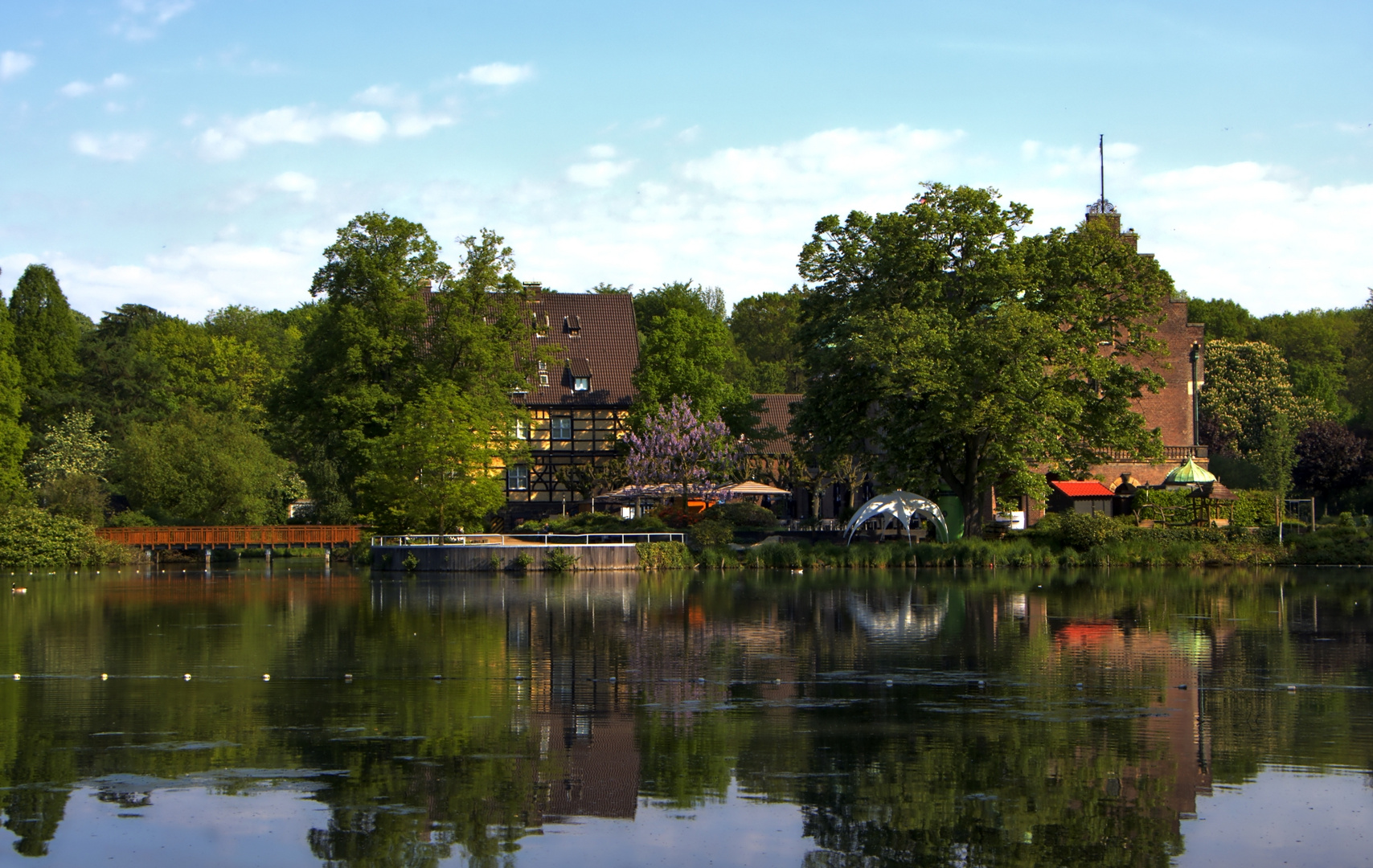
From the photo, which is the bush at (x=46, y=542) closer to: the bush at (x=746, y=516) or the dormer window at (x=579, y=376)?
the bush at (x=746, y=516)

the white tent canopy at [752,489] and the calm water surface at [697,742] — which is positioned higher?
the white tent canopy at [752,489]

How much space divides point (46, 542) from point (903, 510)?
33413mm

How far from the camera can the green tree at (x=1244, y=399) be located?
76875 millimetres

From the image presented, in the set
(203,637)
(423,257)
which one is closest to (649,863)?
(203,637)

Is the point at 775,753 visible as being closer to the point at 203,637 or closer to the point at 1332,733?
the point at 1332,733

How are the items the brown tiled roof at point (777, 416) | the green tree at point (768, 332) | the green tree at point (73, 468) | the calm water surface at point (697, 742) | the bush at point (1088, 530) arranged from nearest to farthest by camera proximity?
the calm water surface at point (697, 742), the bush at point (1088, 530), the green tree at point (73, 468), the brown tiled roof at point (777, 416), the green tree at point (768, 332)

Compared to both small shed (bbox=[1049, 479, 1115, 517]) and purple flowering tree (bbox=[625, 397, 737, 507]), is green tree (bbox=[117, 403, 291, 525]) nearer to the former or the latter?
purple flowering tree (bbox=[625, 397, 737, 507])

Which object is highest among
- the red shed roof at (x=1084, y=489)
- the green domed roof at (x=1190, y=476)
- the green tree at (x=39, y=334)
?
the green tree at (x=39, y=334)

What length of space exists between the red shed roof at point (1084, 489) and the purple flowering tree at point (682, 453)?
1496 cm

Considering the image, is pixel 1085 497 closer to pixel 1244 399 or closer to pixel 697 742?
pixel 1244 399

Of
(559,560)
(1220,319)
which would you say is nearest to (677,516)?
(559,560)

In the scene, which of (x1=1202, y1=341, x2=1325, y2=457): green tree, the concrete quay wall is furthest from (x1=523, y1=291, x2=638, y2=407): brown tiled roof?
(x1=1202, y1=341, x2=1325, y2=457): green tree

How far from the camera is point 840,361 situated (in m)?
49.4

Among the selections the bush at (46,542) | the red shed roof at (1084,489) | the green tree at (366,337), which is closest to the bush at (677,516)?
the green tree at (366,337)
